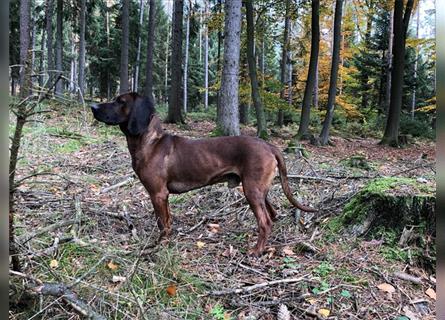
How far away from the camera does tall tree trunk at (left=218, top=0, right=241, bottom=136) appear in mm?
9734

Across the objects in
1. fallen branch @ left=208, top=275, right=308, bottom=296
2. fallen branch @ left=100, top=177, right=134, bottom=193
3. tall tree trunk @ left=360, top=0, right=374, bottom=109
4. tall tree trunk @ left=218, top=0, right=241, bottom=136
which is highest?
tall tree trunk @ left=360, top=0, right=374, bottom=109

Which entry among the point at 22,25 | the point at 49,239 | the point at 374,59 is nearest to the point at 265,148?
the point at 49,239

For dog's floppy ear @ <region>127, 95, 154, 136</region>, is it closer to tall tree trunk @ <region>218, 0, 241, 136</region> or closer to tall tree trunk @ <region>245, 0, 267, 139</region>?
tall tree trunk @ <region>218, 0, 241, 136</region>

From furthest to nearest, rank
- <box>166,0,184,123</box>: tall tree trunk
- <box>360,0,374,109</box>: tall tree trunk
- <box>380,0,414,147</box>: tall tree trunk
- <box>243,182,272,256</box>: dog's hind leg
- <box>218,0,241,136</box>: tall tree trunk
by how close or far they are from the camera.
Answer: <box>360,0,374,109</box>: tall tree trunk, <box>166,0,184,123</box>: tall tree trunk, <box>380,0,414,147</box>: tall tree trunk, <box>218,0,241,136</box>: tall tree trunk, <box>243,182,272,256</box>: dog's hind leg

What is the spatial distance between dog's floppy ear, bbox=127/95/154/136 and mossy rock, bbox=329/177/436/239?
237 centimetres

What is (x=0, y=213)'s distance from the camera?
2.60ft

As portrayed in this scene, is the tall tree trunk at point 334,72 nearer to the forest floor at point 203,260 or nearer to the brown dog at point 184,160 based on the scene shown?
the forest floor at point 203,260

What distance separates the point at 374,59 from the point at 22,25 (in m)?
21.6

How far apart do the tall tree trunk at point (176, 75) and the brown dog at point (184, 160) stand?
11642 millimetres

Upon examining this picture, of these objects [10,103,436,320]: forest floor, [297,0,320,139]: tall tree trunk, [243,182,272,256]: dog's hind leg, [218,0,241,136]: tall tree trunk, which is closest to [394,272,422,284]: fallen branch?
[10,103,436,320]: forest floor

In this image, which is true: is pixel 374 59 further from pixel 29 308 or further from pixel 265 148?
pixel 29 308

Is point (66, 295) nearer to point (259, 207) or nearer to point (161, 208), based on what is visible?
point (161, 208)

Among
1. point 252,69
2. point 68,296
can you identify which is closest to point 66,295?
point 68,296

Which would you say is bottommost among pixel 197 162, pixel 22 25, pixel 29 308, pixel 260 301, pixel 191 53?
pixel 260 301
